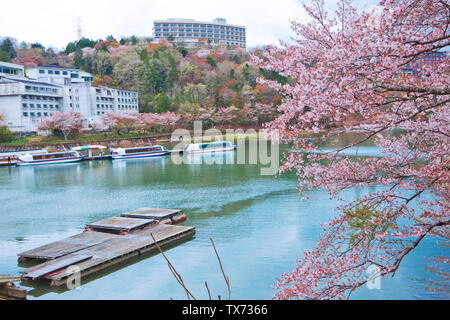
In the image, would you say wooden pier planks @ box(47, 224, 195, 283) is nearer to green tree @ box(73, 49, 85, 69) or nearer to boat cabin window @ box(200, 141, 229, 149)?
boat cabin window @ box(200, 141, 229, 149)

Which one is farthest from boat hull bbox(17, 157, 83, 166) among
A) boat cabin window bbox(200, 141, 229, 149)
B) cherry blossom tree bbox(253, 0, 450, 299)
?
cherry blossom tree bbox(253, 0, 450, 299)

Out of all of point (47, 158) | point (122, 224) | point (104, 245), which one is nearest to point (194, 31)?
point (47, 158)

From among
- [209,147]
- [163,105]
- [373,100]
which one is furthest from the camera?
[163,105]

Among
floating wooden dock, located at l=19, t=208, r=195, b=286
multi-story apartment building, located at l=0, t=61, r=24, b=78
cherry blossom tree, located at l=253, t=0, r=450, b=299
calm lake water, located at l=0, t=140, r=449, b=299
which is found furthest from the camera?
multi-story apartment building, located at l=0, t=61, r=24, b=78

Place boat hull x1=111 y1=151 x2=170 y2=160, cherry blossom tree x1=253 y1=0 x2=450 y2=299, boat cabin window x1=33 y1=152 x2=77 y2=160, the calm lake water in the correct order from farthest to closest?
boat hull x1=111 y1=151 x2=170 y2=160 < boat cabin window x1=33 y1=152 x2=77 y2=160 < the calm lake water < cherry blossom tree x1=253 y1=0 x2=450 y2=299

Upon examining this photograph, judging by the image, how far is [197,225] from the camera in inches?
388

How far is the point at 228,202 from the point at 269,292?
A: 6402 mm

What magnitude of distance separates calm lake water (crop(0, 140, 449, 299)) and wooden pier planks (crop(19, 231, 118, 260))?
45 cm

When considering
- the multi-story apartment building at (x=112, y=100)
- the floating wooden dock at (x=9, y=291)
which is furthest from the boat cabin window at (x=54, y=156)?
the floating wooden dock at (x=9, y=291)

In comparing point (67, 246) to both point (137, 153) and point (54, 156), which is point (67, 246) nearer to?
point (137, 153)

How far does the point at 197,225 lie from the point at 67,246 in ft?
11.0

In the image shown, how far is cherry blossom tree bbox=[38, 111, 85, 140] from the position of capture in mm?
33844

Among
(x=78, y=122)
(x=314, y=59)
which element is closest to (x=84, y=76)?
(x=78, y=122)

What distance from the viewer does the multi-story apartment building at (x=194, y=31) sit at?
84688mm
